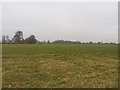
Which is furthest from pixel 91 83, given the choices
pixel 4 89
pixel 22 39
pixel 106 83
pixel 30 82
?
pixel 22 39

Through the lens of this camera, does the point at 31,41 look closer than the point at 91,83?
No

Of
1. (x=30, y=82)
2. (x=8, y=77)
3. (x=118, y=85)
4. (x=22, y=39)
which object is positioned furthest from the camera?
(x=22, y=39)

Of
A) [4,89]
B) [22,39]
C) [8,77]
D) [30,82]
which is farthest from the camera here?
[22,39]

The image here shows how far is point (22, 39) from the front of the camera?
121 m

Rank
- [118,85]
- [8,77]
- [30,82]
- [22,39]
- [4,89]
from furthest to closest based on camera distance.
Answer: [22,39] < [8,77] < [30,82] < [118,85] < [4,89]

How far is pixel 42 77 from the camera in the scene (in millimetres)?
13008

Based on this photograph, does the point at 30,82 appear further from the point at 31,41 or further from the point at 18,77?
the point at 31,41

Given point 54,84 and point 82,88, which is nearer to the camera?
point 82,88

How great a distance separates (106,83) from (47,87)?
2.57 m

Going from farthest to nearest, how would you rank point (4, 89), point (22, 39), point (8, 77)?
1. point (22, 39)
2. point (8, 77)
3. point (4, 89)

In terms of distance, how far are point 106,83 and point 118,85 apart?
59cm

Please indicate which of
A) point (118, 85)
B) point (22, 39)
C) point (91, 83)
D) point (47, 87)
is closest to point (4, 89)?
point (47, 87)

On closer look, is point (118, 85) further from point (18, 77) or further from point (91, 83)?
point (18, 77)

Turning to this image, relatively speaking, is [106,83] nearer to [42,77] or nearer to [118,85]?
[118,85]
